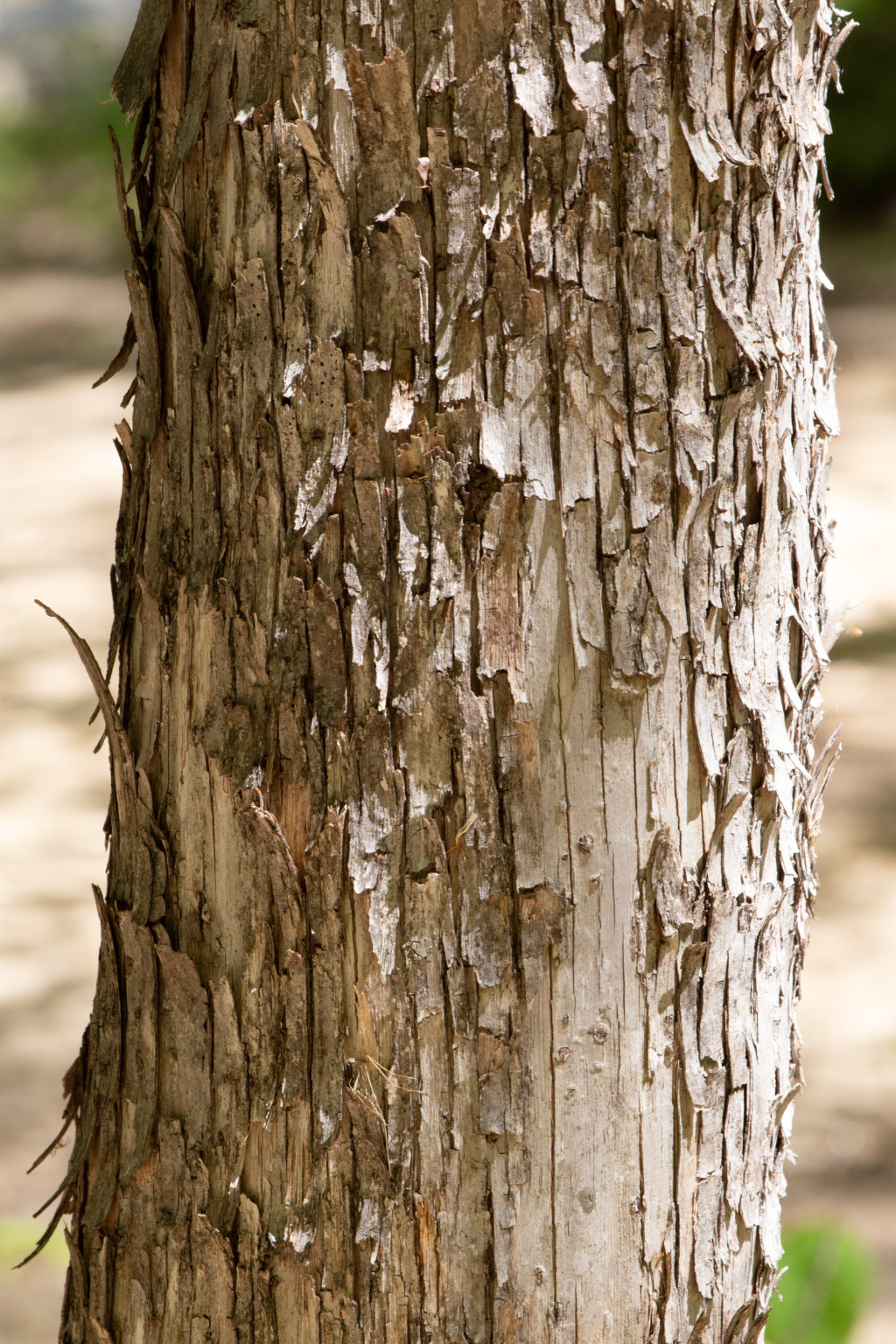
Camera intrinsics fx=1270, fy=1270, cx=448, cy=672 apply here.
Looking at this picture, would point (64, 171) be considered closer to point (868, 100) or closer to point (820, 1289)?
point (868, 100)

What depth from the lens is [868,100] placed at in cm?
1016

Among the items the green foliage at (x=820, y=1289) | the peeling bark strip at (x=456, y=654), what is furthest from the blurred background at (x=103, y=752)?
the peeling bark strip at (x=456, y=654)

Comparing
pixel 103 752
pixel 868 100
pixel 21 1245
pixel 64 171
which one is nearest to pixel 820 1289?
pixel 21 1245

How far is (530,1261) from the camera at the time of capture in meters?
1.08

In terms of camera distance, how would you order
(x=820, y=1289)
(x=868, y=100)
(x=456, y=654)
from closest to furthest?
(x=456, y=654) < (x=820, y=1289) < (x=868, y=100)

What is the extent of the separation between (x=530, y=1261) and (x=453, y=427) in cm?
70

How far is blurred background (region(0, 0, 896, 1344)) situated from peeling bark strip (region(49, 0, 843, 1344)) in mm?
376

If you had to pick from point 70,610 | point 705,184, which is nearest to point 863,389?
point 70,610

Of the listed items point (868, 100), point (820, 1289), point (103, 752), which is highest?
point (868, 100)

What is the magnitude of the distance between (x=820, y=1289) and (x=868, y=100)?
33.2 ft

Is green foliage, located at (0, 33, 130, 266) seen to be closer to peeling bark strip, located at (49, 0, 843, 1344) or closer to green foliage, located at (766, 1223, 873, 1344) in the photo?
green foliage, located at (766, 1223, 873, 1344)

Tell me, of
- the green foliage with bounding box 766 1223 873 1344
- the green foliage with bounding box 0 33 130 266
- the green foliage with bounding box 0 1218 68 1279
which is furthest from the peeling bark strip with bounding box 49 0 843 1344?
the green foliage with bounding box 0 33 130 266

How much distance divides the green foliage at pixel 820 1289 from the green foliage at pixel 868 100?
9595mm

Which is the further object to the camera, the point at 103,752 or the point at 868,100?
the point at 868,100
